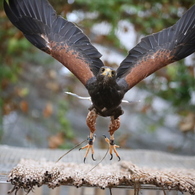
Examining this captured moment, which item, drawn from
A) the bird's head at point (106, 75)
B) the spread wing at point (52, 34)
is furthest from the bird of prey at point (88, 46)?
the bird's head at point (106, 75)

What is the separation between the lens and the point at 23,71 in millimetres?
5148

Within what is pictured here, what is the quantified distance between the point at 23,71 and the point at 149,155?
9.25 ft

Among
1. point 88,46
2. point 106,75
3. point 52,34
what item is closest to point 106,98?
point 106,75

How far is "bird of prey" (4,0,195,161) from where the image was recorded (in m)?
2.08

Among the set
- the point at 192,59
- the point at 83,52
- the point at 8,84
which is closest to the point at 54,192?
the point at 83,52

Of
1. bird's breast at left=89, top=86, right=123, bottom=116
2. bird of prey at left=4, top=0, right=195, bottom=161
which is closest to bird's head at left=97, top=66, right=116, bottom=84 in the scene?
bird's breast at left=89, top=86, right=123, bottom=116

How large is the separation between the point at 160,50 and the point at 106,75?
52cm

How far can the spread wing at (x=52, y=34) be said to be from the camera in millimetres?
2109

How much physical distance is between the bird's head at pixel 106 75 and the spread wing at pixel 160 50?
0.74 ft

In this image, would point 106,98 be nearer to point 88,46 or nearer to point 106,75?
point 106,75

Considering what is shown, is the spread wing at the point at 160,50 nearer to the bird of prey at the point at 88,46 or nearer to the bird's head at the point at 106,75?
the bird of prey at the point at 88,46

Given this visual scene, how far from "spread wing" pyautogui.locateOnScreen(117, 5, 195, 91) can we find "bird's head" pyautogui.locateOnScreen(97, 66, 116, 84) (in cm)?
23

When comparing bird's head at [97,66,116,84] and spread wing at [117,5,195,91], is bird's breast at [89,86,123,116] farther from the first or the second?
spread wing at [117,5,195,91]

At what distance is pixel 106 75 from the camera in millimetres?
1818
